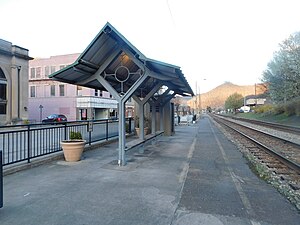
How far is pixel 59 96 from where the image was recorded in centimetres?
4306

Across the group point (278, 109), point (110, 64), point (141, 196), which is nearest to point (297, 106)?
point (278, 109)

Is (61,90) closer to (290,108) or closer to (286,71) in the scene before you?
(286,71)

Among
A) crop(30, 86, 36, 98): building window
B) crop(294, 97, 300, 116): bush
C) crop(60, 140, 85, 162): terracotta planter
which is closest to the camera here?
crop(60, 140, 85, 162): terracotta planter

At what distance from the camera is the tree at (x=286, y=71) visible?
104 ft

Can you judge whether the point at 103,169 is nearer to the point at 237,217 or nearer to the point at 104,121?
the point at 237,217

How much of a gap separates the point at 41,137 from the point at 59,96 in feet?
119

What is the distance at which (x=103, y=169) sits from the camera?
23.9 ft

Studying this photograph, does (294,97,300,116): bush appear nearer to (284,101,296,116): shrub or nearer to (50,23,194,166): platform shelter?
(284,101,296,116): shrub

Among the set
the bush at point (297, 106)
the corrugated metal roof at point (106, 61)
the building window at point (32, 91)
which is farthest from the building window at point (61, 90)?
the corrugated metal roof at point (106, 61)

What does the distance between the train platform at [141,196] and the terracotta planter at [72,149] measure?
1.03 ft

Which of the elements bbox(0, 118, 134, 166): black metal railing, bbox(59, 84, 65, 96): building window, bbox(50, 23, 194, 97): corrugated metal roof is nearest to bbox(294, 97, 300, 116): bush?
bbox(0, 118, 134, 166): black metal railing

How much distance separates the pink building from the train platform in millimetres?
35354

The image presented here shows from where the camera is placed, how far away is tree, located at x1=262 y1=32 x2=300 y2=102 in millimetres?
31661

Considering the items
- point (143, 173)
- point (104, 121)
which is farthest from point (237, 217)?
point (104, 121)
